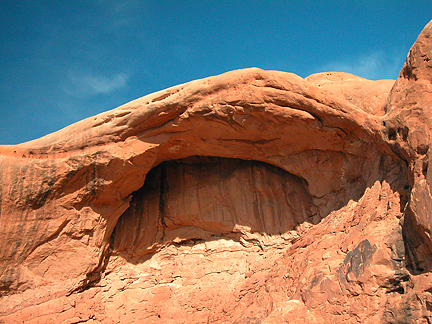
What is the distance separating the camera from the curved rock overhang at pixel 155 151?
5.91 metres

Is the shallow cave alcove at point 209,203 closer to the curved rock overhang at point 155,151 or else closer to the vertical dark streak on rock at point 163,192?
the vertical dark streak on rock at point 163,192

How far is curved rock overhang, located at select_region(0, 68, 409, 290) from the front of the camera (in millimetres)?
5910

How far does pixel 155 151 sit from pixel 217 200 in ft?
5.69

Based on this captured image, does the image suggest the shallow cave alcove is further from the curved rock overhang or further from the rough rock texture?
the curved rock overhang

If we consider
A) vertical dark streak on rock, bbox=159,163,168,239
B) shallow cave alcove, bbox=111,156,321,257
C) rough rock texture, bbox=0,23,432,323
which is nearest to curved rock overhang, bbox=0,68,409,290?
rough rock texture, bbox=0,23,432,323

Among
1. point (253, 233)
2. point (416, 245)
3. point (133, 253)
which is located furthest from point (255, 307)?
point (133, 253)

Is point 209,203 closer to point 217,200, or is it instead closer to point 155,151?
point 217,200

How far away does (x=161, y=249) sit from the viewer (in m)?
7.48

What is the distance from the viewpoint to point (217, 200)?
7434 millimetres

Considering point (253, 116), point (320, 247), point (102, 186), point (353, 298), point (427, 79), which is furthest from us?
point (102, 186)

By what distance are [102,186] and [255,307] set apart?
340cm

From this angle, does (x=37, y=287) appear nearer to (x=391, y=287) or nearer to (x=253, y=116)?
(x=253, y=116)

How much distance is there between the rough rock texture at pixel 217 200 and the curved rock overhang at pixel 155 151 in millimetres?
23

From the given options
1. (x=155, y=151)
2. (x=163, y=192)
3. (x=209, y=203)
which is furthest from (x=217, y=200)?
(x=155, y=151)
